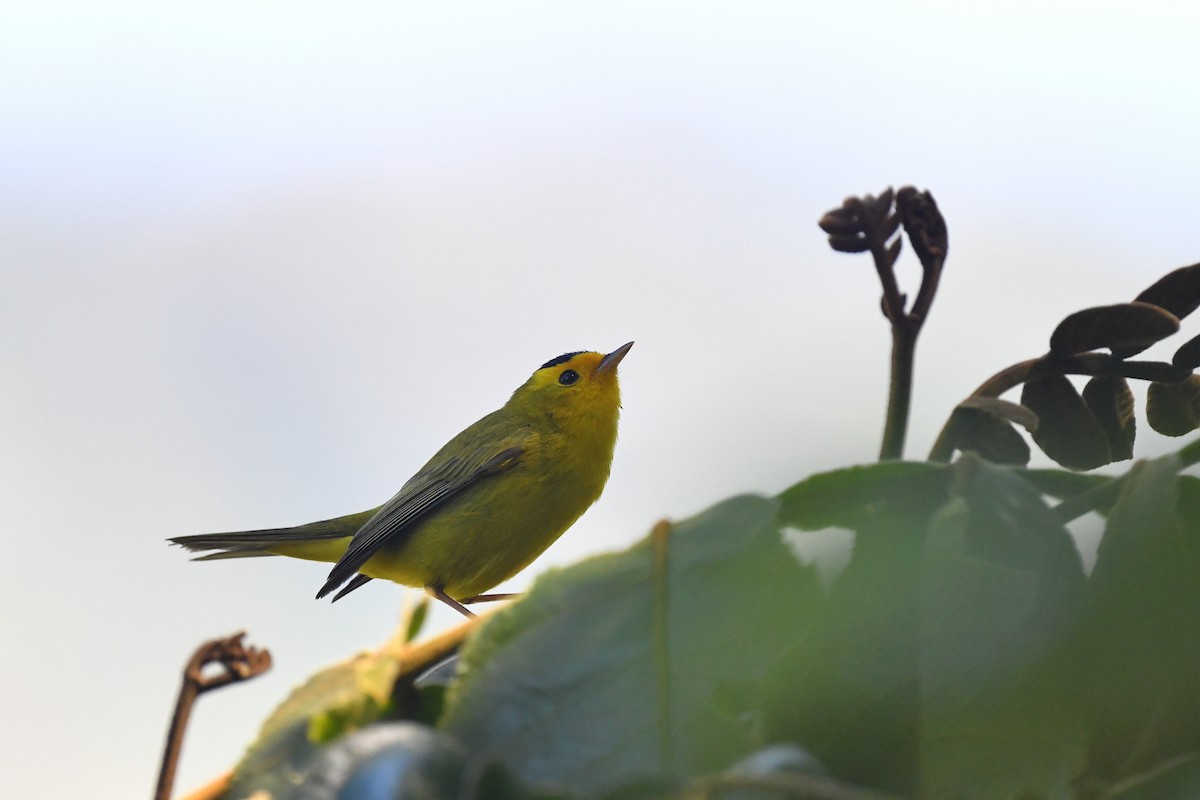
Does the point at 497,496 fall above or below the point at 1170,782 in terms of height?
above

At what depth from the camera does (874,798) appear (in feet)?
0.89

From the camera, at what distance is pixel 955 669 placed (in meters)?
0.35

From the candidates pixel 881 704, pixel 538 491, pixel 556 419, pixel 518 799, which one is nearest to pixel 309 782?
pixel 518 799

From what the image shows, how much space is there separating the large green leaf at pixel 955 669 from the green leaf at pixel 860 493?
18 millimetres

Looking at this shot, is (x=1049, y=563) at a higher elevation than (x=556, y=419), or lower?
lower

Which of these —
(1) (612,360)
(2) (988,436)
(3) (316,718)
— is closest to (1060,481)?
(2) (988,436)

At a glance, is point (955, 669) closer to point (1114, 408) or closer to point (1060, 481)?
point (1060, 481)

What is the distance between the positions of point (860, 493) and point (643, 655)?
0.09m

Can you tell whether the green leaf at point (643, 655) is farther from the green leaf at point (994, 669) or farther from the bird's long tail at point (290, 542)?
the bird's long tail at point (290, 542)

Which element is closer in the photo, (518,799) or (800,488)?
(518,799)

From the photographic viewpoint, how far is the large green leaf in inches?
13.7

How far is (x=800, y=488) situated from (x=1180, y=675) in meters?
0.13

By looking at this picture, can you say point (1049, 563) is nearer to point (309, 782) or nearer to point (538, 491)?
point (309, 782)

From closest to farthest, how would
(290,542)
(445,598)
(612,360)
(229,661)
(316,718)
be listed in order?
(316,718) → (229,661) → (445,598) → (612,360) → (290,542)
